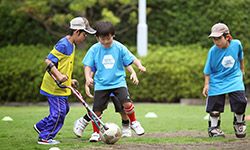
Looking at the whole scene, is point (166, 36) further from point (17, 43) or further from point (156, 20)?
point (17, 43)

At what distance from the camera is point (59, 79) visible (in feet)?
17.0

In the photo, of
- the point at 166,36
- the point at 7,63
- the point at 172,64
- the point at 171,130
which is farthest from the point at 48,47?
the point at 171,130

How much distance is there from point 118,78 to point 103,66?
242mm

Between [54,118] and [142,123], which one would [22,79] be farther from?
[54,118]

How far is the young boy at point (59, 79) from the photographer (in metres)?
5.20

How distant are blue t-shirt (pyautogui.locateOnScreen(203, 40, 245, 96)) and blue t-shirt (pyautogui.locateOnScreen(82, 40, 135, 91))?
1.23 m

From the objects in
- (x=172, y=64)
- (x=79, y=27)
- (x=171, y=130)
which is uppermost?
(x=79, y=27)

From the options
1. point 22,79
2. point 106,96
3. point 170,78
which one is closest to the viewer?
point 106,96

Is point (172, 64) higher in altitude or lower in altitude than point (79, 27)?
lower

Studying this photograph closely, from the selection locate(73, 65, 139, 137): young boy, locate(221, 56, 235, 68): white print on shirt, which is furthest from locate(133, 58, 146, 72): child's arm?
locate(221, 56, 235, 68): white print on shirt

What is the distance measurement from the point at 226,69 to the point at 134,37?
370 inches

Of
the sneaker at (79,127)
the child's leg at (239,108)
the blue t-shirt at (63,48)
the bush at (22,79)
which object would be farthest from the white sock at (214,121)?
the bush at (22,79)

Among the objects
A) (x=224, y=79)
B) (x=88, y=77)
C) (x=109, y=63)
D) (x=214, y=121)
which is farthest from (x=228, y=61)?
(x=88, y=77)

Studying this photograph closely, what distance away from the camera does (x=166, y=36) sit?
1460 cm
